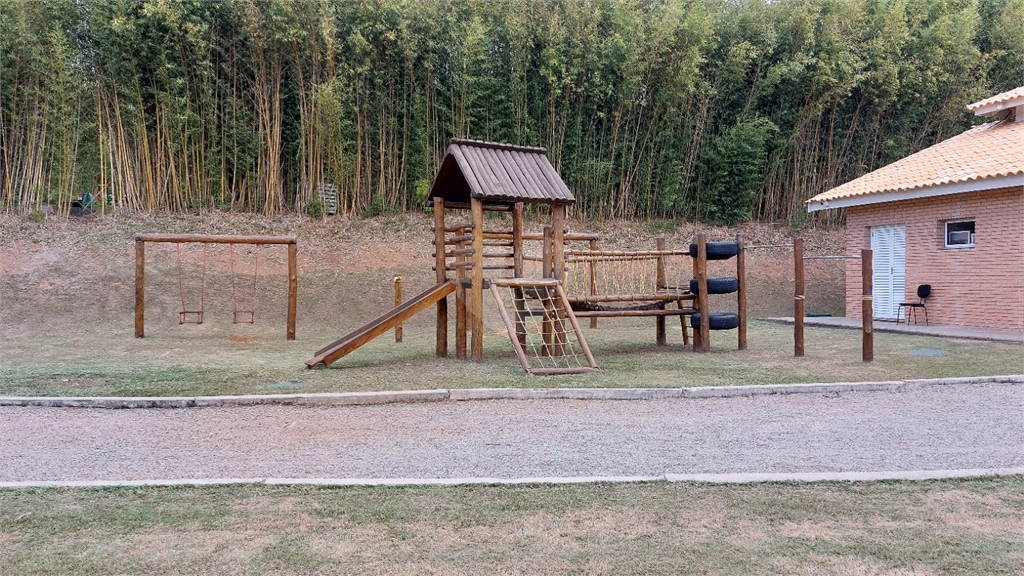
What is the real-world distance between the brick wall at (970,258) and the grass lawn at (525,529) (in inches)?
366

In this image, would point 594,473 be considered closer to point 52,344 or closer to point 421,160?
point 52,344

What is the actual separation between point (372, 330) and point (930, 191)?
9.64 m

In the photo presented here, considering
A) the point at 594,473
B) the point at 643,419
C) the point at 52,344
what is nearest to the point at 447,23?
the point at 52,344

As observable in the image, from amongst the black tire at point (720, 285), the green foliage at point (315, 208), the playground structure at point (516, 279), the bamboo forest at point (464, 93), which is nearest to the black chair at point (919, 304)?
the black tire at point (720, 285)

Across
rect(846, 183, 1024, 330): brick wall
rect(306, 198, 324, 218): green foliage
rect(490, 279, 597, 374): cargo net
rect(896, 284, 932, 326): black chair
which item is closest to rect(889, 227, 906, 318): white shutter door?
rect(846, 183, 1024, 330): brick wall

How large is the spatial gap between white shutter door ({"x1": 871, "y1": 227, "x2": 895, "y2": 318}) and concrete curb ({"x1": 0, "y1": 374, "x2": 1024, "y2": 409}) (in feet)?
23.5

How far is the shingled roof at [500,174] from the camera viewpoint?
8.64 metres

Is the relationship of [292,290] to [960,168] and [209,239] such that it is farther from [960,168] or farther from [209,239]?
[960,168]

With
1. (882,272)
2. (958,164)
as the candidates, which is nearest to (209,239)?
(882,272)

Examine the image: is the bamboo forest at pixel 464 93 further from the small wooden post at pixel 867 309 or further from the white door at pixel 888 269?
the small wooden post at pixel 867 309

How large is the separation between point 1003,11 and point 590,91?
417 inches

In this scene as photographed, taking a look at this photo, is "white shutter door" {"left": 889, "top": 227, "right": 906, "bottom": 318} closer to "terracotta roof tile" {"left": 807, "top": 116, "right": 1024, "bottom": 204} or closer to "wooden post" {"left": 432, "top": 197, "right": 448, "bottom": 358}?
"terracotta roof tile" {"left": 807, "top": 116, "right": 1024, "bottom": 204}

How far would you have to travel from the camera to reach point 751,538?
3002 mm

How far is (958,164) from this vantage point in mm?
12820
